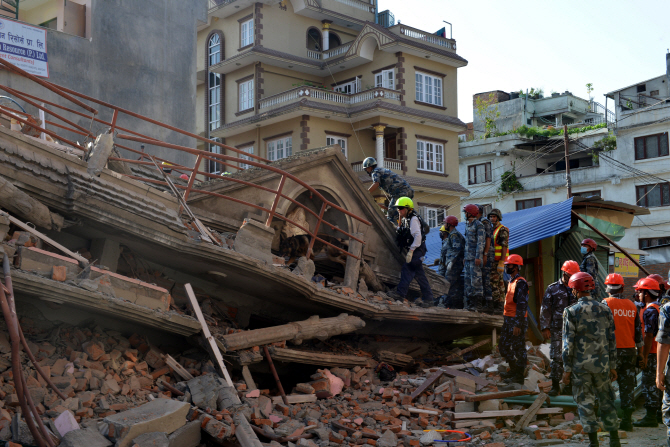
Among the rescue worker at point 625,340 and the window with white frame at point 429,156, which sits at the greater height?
the window with white frame at point 429,156

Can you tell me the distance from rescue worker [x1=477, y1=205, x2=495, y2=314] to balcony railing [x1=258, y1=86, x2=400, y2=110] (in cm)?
1787

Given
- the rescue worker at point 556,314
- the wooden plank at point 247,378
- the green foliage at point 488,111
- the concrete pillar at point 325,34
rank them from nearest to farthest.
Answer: the wooden plank at point 247,378 < the rescue worker at point 556,314 < the concrete pillar at point 325,34 < the green foliage at point 488,111

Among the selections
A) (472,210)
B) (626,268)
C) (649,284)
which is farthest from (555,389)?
(626,268)

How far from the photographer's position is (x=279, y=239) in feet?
38.7

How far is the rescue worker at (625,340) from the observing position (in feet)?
28.9

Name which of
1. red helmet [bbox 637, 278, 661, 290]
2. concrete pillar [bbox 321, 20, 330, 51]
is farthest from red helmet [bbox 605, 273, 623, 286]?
concrete pillar [bbox 321, 20, 330, 51]

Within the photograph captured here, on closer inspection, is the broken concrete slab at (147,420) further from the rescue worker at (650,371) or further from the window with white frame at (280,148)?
the window with white frame at (280,148)

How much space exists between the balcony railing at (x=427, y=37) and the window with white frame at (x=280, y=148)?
723cm

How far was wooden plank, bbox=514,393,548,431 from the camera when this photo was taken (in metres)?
9.05

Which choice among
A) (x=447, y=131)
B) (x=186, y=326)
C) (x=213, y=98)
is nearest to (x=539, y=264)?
(x=186, y=326)

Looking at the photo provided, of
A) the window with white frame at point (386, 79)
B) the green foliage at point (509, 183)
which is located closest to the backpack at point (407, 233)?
the window with white frame at point (386, 79)

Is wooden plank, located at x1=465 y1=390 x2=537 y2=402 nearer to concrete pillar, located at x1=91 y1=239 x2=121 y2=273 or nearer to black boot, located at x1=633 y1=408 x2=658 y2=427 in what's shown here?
black boot, located at x1=633 y1=408 x2=658 y2=427

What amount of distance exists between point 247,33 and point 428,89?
29.5 feet

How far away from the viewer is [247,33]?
31156mm
